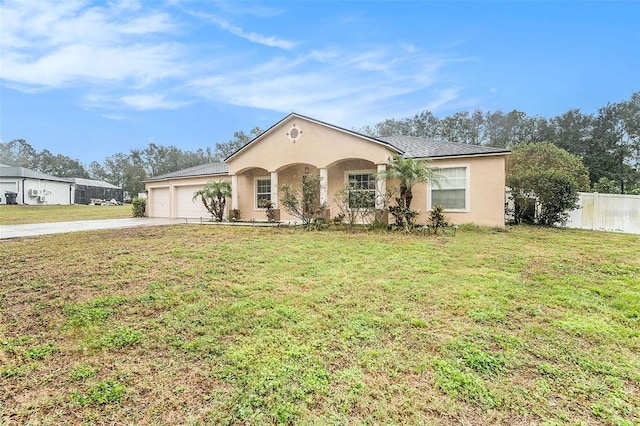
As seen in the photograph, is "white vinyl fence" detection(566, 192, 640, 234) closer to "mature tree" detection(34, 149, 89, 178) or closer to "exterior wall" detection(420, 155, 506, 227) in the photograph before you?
"exterior wall" detection(420, 155, 506, 227)

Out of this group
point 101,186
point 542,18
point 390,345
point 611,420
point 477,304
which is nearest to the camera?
point 611,420

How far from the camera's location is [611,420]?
2.39 meters

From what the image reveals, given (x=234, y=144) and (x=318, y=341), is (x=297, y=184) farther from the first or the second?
(x=234, y=144)

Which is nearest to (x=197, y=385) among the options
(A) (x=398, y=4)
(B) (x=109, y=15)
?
(B) (x=109, y=15)

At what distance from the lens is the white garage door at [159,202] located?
2131 cm

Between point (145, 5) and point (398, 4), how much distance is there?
10.3 metres

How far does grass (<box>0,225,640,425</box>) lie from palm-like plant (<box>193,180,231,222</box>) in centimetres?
994

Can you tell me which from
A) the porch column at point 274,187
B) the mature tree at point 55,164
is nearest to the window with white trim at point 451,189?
the porch column at point 274,187

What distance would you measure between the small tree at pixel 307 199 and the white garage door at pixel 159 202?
12449 mm

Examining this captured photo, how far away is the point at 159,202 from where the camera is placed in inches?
855

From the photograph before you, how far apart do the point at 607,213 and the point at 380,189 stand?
33.2 ft

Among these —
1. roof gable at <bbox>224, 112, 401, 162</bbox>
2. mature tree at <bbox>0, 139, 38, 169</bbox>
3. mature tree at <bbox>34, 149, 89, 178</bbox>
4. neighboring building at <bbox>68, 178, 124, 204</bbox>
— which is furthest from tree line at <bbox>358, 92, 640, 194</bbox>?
mature tree at <bbox>0, 139, 38, 169</bbox>

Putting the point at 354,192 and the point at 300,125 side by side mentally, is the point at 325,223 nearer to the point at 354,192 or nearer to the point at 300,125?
the point at 354,192

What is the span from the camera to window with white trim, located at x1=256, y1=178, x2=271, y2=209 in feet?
56.5
